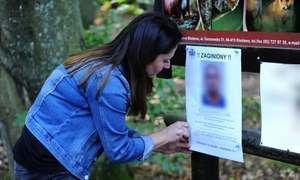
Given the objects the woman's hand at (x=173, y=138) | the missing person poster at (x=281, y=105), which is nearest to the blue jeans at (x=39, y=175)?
the woman's hand at (x=173, y=138)

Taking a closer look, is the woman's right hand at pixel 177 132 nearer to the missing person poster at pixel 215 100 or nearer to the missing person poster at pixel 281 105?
the missing person poster at pixel 215 100

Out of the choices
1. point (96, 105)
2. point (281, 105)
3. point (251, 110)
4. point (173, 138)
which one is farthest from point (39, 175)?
point (251, 110)

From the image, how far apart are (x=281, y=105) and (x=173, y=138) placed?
53 centimetres

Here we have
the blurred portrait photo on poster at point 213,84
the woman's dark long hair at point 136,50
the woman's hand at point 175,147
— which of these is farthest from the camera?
the woman's hand at point 175,147

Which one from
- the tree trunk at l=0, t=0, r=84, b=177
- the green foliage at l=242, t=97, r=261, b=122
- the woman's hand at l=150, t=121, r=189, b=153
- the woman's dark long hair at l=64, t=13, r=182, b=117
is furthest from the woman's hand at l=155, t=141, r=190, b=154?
the green foliage at l=242, t=97, r=261, b=122

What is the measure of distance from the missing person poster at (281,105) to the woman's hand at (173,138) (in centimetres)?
40

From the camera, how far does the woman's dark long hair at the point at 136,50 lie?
207 centimetres

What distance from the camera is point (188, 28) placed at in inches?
97.7

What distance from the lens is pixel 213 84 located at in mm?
2381

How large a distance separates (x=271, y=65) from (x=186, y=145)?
623 mm

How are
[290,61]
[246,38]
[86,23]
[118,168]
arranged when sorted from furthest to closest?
[86,23]
[118,168]
[246,38]
[290,61]

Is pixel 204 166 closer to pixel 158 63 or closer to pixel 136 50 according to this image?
pixel 158 63

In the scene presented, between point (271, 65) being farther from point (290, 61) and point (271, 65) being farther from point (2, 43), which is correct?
point (2, 43)

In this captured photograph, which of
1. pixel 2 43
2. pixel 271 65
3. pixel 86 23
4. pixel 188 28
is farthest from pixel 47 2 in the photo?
pixel 86 23
